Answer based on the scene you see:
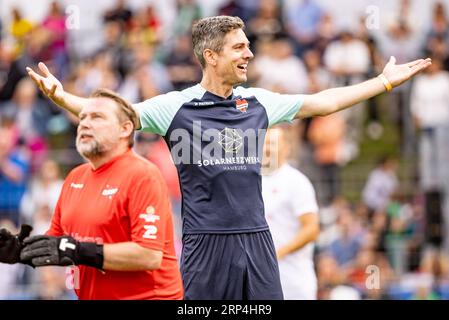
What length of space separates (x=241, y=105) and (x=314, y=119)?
7911 mm

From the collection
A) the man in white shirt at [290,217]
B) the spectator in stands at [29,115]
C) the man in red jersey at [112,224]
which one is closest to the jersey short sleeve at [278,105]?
the man in red jersey at [112,224]

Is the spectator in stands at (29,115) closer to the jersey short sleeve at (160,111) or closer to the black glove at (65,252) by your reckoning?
the jersey short sleeve at (160,111)

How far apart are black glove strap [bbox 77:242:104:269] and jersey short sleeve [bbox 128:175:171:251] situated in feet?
0.74

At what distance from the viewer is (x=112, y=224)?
6.80m

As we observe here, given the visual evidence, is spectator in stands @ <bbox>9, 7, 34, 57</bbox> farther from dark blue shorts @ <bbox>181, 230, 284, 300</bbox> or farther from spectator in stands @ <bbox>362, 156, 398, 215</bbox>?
dark blue shorts @ <bbox>181, 230, 284, 300</bbox>

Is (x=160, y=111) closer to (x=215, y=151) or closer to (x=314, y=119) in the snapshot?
(x=215, y=151)

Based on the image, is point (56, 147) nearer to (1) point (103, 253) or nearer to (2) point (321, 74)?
(2) point (321, 74)

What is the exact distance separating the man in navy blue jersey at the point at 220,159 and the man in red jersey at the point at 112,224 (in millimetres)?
338

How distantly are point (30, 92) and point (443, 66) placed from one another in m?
5.95

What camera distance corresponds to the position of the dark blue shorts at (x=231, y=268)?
7.34 metres

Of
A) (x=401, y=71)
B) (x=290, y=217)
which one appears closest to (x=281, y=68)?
(x=290, y=217)

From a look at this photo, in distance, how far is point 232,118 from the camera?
7.47 m

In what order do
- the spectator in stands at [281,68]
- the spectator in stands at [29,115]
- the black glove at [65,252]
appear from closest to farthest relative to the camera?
1. the black glove at [65,252]
2. the spectator in stands at [29,115]
3. the spectator in stands at [281,68]

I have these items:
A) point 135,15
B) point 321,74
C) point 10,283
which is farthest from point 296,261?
point 135,15
